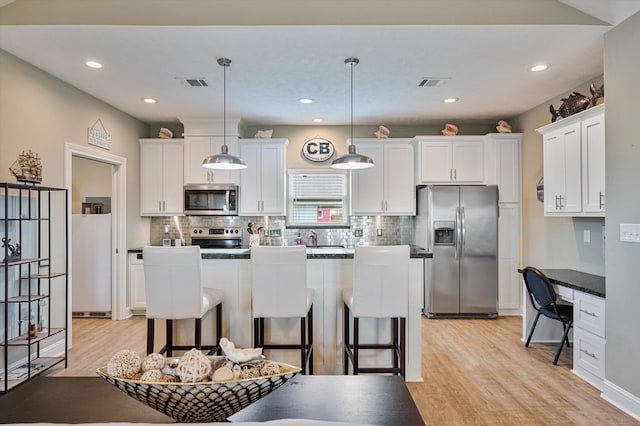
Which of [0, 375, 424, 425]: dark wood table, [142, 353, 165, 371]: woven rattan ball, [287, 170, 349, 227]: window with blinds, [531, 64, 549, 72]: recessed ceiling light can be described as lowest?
[0, 375, 424, 425]: dark wood table

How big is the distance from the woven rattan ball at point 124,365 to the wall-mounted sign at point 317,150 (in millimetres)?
4744

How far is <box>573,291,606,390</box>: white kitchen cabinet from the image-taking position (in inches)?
109

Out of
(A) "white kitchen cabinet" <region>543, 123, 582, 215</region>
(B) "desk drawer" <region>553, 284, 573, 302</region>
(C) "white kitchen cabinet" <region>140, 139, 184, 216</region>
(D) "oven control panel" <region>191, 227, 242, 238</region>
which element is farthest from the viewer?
(D) "oven control panel" <region>191, 227, 242, 238</region>

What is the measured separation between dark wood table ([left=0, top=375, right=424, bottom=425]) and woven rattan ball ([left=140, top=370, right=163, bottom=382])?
0.16m

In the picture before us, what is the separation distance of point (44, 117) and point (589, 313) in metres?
5.05

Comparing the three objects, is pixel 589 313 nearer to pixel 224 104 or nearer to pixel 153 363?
pixel 153 363

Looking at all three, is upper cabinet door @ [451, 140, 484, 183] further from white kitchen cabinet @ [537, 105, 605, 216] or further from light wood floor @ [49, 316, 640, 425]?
light wood floor @ [49, 316, 640, 425]

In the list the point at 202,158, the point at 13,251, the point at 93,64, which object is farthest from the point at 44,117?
the point at 202,158

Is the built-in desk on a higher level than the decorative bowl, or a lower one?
lower

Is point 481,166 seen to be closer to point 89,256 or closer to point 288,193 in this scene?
point 288,193

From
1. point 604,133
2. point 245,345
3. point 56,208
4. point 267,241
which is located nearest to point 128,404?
point 245,345

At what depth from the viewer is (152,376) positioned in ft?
2.77

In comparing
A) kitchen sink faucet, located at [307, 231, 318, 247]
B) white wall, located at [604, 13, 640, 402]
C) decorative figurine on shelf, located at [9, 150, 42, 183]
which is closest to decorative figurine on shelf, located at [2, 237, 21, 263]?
decorative figurine on shelf, located at [9, 150, 42, 183]

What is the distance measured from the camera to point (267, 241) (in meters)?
5.43
